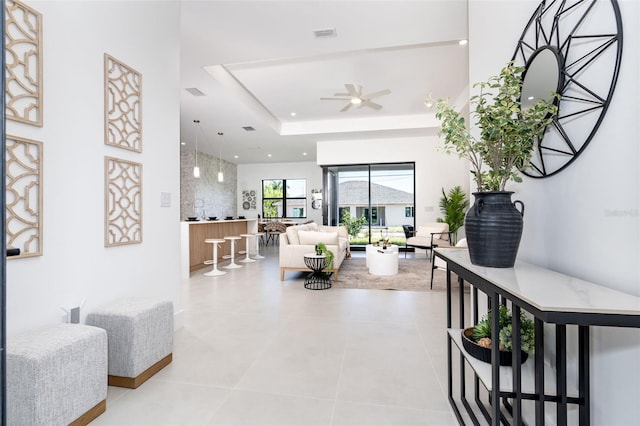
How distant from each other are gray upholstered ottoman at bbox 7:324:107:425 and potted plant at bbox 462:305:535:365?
1942mm

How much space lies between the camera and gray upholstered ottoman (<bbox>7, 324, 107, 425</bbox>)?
1.34m

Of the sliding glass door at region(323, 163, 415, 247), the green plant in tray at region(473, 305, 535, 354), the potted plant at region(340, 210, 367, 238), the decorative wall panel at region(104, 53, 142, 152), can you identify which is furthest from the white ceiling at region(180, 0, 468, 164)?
the green plant in tray at region(473, 305, 535, 354)

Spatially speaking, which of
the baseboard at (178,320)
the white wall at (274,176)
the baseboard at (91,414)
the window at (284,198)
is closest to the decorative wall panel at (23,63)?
the baseboard at (91,414)

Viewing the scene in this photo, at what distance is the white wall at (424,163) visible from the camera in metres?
7.81

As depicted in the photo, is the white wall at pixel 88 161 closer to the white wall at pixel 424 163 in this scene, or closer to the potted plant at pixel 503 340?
the potted plant at pixel 503 340

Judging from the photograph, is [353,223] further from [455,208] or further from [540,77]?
[540,77]

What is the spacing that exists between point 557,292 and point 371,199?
25.2ft

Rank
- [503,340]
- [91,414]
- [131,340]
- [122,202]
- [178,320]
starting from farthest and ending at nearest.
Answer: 1. [178,320]
2. [122,202]
3. [131,340]
4. [91,414]
5. [503,340]

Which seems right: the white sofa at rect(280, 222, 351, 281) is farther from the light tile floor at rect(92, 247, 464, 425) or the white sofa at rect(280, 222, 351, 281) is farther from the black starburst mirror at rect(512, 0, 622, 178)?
the black starburst mirror at rect(512, 0, 622, 178)

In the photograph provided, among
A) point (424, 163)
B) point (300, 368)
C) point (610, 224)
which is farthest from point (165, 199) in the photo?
point (424, 163)

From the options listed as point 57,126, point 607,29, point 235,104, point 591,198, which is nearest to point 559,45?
point 607,29

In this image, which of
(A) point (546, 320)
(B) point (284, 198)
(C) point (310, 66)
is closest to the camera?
(A) point (546, 320)

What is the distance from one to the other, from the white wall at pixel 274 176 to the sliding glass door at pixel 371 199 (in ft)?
8.08

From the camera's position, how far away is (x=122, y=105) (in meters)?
2.34
